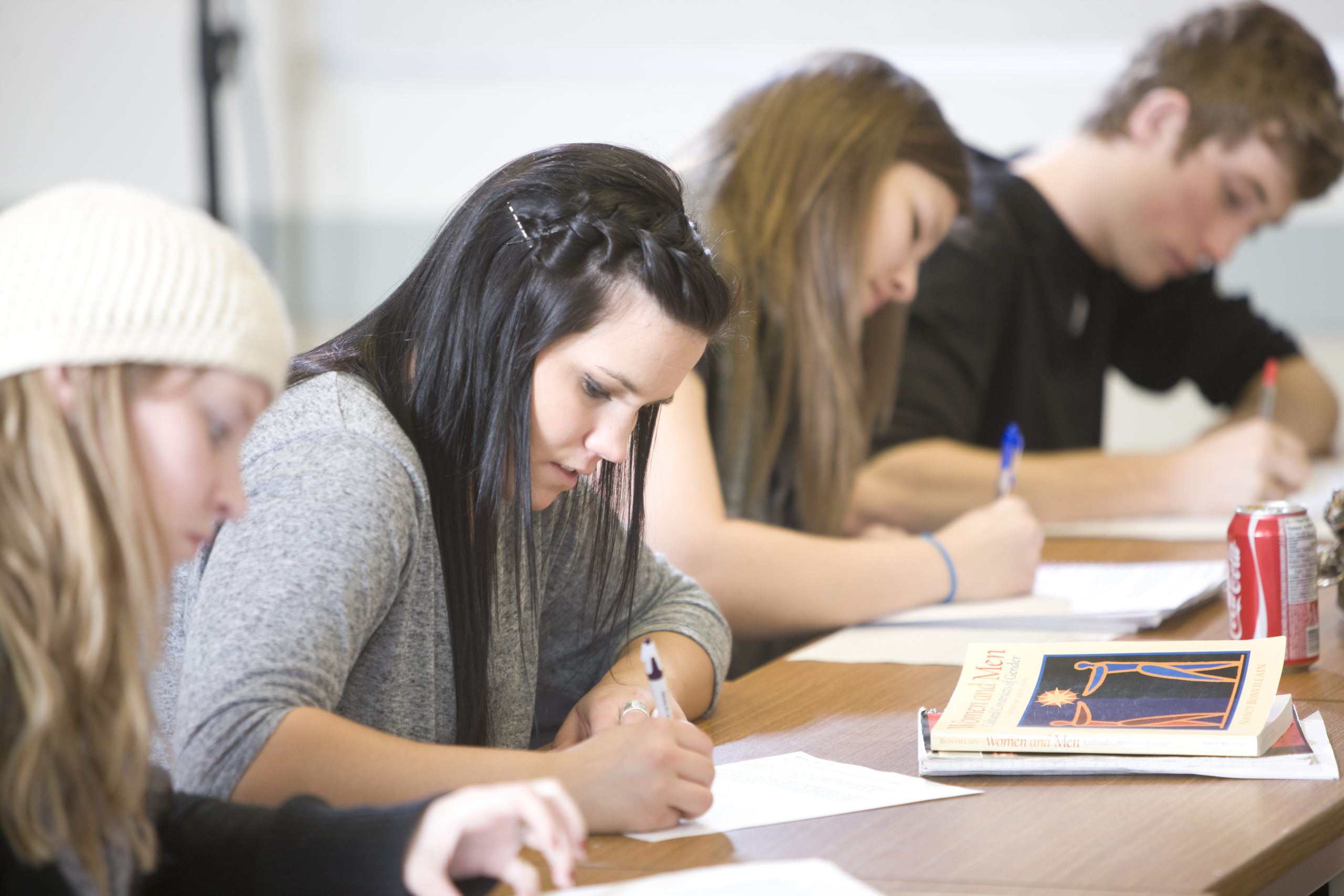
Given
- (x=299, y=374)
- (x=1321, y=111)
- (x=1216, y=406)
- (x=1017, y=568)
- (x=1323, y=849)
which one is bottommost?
(x=1216, y=406)

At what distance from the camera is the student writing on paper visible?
137 centimetres

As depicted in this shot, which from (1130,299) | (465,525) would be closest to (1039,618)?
(465,525)

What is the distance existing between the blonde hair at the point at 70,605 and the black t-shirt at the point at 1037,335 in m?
1.33

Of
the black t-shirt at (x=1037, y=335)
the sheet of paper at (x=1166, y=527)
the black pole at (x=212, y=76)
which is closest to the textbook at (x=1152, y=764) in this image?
the sheet of paper at (x=1166, y=527)

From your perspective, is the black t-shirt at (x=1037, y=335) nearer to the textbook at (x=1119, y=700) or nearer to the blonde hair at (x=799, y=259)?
the blonde hair at (x=799, y=259)

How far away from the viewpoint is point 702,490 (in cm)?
136

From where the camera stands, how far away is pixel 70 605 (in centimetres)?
62

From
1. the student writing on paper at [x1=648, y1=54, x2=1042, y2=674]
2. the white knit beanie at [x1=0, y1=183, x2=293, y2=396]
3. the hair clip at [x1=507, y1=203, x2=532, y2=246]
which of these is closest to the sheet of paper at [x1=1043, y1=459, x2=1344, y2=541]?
the student writing on paper at [x1=648, y1=54, x2=1042, y2=674]

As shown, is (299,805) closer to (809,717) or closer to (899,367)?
(809,717)

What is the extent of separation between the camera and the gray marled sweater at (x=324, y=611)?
764 mm

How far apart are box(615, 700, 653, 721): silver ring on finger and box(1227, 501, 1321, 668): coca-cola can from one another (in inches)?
19.3

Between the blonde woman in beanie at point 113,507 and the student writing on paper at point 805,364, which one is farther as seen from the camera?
the student writing on paper at point 805,364

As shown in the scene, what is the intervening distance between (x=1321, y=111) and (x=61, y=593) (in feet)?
6.27

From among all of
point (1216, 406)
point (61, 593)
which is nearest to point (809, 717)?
point (61, 593)
